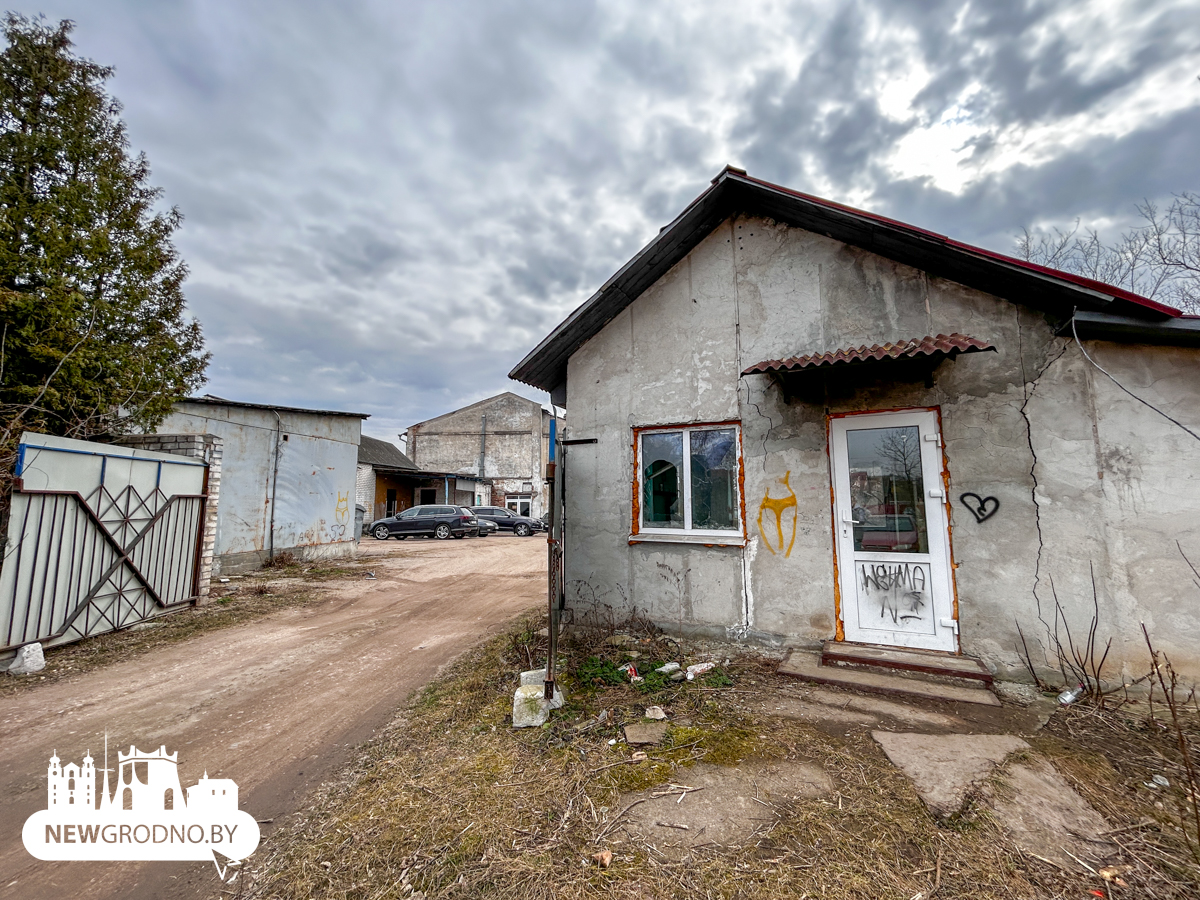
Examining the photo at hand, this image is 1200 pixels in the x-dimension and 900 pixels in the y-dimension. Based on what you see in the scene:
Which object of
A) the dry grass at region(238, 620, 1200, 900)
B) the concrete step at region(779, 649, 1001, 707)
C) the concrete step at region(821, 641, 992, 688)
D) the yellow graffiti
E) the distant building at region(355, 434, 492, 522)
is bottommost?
the dry grass at region(238, 620, 1200, 900)

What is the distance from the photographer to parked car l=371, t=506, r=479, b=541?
2202 cm

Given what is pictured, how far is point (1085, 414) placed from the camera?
13.0 ft

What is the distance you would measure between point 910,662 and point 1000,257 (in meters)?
3.51

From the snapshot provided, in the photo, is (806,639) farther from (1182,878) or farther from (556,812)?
(556,812)

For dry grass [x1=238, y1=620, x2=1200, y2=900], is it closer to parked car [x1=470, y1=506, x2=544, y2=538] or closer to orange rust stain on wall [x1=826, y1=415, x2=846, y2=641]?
orange rust stain on wall [x1=826, y1=415, x2=846, y2=641]

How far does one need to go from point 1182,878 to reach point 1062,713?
1.68 m

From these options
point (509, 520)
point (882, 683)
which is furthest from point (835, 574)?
point (509, 520)

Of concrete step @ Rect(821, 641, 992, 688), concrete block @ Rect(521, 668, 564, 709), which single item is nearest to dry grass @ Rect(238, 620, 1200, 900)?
concrete block @ Rect(521, 668, 564, 709)

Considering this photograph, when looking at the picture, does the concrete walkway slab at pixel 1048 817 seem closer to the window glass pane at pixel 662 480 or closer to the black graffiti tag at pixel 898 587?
the black graffiti tag at pixel 898 587

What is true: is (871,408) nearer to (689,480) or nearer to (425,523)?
(689,480)

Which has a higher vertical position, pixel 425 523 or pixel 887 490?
pixel 887 490

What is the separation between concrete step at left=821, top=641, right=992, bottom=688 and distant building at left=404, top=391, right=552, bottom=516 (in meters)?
28.9

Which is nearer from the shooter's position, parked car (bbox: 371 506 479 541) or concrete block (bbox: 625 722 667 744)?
concrete block (bbox: 625 722 667 744)

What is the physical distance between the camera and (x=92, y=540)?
20.2 feet
